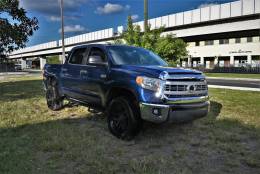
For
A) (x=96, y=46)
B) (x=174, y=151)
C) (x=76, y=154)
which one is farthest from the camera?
(x=96, y=46)

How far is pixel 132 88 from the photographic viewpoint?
18.2 ft

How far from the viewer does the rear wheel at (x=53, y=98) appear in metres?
8.72

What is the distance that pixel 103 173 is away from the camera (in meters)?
4.21

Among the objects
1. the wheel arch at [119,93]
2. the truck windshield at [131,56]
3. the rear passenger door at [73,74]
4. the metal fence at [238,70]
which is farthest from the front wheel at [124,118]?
the metal fence at [238,70]

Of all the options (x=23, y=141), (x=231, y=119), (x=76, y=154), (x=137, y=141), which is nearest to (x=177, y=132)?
(x=137, y=141)

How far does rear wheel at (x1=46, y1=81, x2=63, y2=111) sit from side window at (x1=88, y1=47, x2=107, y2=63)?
223 centimetres

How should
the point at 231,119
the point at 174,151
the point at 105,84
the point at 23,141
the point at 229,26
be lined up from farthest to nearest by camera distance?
the point at 229,26 < the point at 231,119 < the point at 105,84 < the point at 23,141 < the point at 174,151

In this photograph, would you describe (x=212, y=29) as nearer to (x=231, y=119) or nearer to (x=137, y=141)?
(x=231, y=119)

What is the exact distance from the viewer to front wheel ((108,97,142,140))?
5.59 m

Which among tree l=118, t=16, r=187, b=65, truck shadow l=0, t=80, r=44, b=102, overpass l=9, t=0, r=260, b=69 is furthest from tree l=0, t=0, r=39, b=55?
overpass l=9, t=0, r=260, b=69

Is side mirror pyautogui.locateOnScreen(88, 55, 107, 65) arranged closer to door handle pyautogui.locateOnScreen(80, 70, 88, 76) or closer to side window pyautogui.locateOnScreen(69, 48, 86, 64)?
door handle pyautogui.locateOnScreen(80, 70, 88, 76)

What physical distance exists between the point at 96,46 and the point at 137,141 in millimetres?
2590

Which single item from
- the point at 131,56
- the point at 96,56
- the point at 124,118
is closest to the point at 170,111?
the point at 124,118

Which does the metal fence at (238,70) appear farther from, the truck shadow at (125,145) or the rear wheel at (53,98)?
the rear wheel at (53,98)
